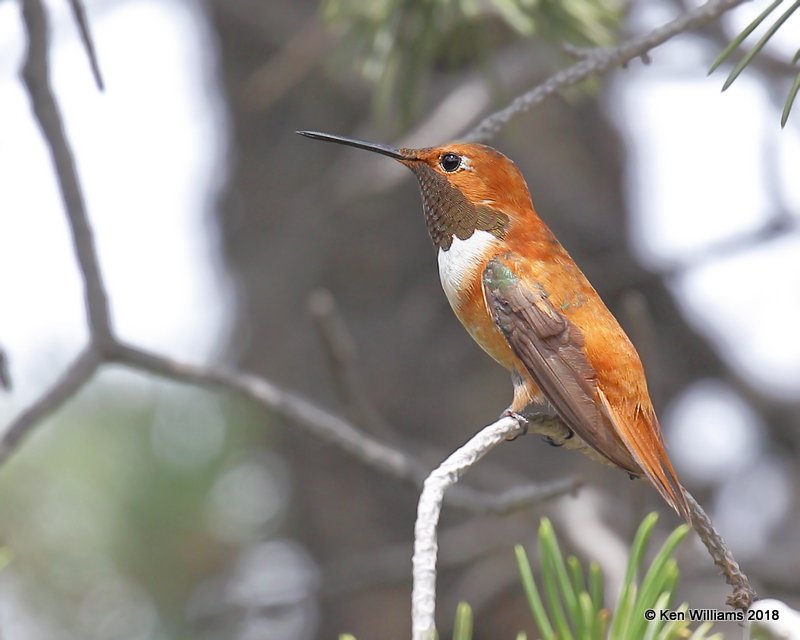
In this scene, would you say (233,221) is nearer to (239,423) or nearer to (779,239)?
(239,423)

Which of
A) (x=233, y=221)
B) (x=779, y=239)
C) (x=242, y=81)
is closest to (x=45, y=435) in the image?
(x=233, y=221)

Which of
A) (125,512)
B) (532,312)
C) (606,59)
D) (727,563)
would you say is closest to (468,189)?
(532,312)

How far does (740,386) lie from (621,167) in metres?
1.11

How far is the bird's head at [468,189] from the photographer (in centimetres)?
223

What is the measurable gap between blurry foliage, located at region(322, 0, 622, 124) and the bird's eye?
0.75 feet

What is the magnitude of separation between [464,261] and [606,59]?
1.93 feet

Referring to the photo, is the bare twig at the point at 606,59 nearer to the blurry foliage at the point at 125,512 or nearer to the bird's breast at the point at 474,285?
the bird's breast at the point at 474,285

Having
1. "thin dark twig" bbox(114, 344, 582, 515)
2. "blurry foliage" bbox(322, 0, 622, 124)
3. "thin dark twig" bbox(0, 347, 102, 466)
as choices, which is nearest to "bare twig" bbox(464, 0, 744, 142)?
"blurry foliage" bbox(322, 0, 622, 124)

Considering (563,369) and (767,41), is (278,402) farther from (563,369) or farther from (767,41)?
(767,41)

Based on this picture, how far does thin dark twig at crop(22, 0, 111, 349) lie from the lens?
2199mm

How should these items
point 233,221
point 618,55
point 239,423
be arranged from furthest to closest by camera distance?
point 233,221 → point 239,423 → point 618,55

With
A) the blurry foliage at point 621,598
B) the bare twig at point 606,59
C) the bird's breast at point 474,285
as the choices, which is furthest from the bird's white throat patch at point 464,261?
the blurry foliage at point 621,598

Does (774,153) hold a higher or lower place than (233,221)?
higher

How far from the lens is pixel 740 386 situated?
391 centimetres
